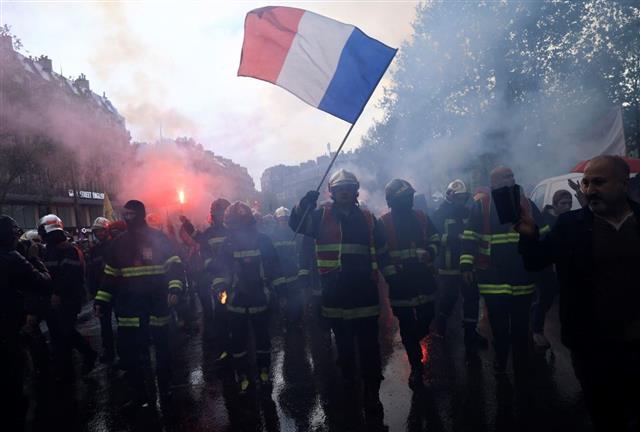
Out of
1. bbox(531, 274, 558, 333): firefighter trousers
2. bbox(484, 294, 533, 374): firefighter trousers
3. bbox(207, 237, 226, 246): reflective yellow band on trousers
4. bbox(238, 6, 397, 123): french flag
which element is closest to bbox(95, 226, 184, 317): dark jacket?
bbox(207, 237, 226, 246): reflective yellow band on trousers

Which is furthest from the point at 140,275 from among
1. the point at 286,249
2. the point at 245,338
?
the point at 286,249

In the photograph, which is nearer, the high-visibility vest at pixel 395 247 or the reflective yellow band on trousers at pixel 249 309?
the high-visibility vest at pixel 395 247

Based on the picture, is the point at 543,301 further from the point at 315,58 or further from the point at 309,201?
the point at 315,58

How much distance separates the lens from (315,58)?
4758mm

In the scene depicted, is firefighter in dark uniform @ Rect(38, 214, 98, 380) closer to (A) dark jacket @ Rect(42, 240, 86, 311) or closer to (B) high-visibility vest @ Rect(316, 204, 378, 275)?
(A) dark jacket @ Rect(42, 240, 86, 311)

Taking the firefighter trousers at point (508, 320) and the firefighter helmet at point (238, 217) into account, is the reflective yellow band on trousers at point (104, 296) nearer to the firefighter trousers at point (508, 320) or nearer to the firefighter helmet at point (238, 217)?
the firefighter helmet at point (238, 217)

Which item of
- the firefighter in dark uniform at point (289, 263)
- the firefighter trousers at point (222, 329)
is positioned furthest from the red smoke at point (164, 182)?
the firefighter trousers at point (222, 329)

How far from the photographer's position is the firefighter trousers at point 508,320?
434cm

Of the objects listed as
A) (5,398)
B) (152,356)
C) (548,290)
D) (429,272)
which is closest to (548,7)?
(548,290)

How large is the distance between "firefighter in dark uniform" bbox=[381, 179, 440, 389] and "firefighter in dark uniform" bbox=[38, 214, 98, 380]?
417cm

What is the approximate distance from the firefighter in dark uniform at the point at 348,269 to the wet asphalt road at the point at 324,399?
0.40 metres

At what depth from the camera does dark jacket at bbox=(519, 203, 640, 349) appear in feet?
8.11

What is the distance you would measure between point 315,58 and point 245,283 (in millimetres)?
2437

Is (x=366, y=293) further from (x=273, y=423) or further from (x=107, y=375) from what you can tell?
(x=107, y=375)
